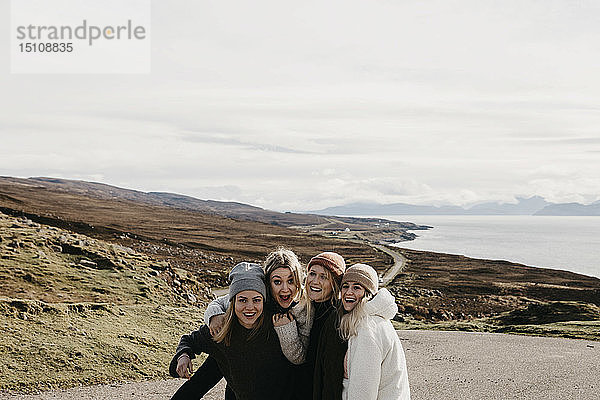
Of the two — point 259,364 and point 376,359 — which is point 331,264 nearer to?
point 376,359

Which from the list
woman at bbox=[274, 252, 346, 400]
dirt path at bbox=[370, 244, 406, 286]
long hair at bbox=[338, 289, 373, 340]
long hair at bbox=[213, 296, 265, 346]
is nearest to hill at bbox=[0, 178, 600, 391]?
long hair at bbox=[213, 296, 265, 346]

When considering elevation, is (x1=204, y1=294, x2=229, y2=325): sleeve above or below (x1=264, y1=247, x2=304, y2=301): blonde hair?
below

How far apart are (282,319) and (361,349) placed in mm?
699

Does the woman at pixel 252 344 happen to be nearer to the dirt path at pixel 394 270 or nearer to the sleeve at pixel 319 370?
the sleeve at pixel 319 370

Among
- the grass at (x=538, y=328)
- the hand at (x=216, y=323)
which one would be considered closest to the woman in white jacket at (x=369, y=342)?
the hand at (x=216, y=323)

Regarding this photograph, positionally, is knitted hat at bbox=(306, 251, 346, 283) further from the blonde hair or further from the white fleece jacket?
the white fleece jacket

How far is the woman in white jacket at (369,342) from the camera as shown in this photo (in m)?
3.52

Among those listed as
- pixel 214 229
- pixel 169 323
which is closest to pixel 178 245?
pixel 214 229

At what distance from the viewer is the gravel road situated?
887 centimetres

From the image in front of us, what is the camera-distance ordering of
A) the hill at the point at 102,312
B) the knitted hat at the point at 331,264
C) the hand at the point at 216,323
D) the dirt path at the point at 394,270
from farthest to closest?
1. the dirt path at the point at 394,270
2. the hill at the point at 102,312
3. the hand at the point at 216,323
4. the knitted hat at the point at 331,264

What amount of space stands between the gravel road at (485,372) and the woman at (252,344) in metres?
4.82

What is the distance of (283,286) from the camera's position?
13.2ft

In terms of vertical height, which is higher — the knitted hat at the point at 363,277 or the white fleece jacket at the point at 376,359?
the knitted hat at the point at 363,277

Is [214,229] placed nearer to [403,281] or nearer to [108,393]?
[403,281]
